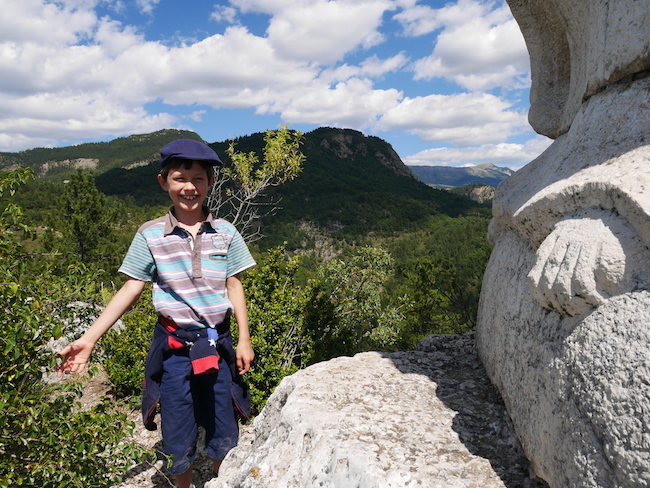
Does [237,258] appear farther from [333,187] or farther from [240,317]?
[333,187]

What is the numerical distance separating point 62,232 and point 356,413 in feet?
41.6

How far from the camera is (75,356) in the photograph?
219cm

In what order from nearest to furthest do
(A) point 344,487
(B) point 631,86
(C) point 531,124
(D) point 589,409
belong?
(D) point 589,409, (A) point 344,487, (B) point 631,86, (C) point 531,124

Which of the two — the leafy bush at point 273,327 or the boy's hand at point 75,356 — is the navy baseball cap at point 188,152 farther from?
the leafy bush at point 273,327

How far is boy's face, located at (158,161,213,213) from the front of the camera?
2.50 m

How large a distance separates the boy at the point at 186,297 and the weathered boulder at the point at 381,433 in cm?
45

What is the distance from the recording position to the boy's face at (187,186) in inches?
98.3

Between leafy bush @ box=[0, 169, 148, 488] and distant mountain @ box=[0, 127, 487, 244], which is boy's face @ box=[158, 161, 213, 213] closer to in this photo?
leafy bush @ box=[0, 169, 148, 488]

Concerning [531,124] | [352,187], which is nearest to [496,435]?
[531,124]

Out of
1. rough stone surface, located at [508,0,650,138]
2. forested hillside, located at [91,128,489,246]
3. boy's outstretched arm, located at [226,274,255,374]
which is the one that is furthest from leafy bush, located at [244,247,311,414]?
forested hillside, located at [91,128,489,246]

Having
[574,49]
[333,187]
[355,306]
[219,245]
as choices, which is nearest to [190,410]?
[219,245]

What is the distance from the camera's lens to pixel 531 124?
11.4 ft

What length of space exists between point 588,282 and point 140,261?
2.27 metres

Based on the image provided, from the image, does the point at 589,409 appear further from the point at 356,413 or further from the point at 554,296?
the point at 356,413
